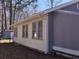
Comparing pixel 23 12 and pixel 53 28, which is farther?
pixel 23 12

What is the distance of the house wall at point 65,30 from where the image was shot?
40.5 ft

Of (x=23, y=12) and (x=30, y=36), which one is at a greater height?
(x=23, y=12)

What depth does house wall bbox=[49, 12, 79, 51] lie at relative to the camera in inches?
486

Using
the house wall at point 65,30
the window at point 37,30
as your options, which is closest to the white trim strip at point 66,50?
the house wall at point 65,30

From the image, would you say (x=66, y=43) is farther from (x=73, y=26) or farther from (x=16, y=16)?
(x=16, y=16)

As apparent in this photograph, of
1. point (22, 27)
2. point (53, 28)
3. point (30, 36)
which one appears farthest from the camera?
point (22, 27)

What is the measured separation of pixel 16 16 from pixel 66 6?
4254cm

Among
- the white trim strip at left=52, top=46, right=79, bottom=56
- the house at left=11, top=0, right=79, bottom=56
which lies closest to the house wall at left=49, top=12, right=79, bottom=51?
the house at left=11, top=0, right=79, bottom=56

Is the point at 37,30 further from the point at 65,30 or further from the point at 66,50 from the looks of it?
the point at 66,50

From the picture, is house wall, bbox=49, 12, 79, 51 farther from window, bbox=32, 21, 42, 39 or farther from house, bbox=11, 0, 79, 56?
window, bbox=32, 21, 42, 39

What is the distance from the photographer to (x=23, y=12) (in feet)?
→ 180

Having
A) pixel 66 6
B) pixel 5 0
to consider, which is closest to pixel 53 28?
pixel 66 6

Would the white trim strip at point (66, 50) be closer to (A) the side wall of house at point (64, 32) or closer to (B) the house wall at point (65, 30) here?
(A) the side wall of house at point (64, 32)

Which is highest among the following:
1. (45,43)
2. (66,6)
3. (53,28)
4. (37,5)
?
(37,5)
